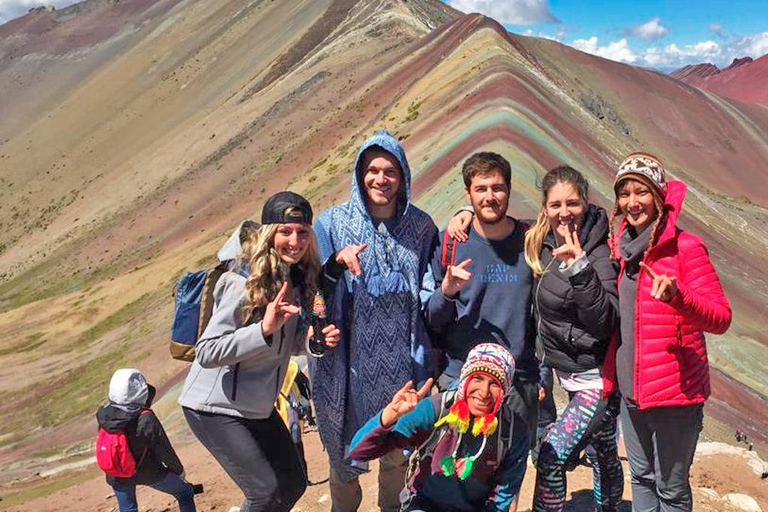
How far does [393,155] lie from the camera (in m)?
3.52

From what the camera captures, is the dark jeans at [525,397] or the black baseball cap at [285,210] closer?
the black baseball cap at [285,210]

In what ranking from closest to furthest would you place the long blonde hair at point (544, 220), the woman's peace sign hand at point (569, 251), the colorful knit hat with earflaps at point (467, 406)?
the colorful knit hat with earflaps at point (467, 406)
the woman's peace sign hand at point (569, 251)
the long blonde hair at point (544, 220)

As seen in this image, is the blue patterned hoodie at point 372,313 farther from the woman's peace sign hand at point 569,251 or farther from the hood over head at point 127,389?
the hood over head at point 127,389

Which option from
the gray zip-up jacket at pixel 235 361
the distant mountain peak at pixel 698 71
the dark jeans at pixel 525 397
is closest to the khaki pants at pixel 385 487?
the dark jeans at pixel 525 397

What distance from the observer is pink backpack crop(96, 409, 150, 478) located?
4.22 meters

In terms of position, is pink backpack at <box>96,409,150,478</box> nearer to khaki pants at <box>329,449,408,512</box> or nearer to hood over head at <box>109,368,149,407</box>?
hood over head at <box>109,368,149,407</box>

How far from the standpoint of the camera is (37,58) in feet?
207

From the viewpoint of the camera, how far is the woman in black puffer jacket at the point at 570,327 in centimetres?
332

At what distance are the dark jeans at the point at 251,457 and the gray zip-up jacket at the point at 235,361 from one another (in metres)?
0.05

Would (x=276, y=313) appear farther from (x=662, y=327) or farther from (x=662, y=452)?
(x=662, y=452)

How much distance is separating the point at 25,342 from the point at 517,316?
57.3ft

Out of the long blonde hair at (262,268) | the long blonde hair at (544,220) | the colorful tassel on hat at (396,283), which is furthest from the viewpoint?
the colorful tassel on hat at (396,283)

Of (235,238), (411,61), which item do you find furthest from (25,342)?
(235,238)

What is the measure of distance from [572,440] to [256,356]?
160 cm
